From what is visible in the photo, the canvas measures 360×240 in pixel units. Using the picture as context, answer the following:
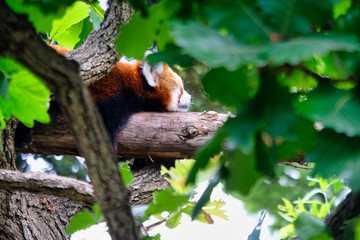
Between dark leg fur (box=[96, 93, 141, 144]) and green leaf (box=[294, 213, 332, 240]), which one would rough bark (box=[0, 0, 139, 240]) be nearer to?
green leaf (box=[294, 213, 332, 240])

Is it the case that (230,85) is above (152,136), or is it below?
below

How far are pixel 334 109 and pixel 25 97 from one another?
469 mm

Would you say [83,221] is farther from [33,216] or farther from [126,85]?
[126,85]

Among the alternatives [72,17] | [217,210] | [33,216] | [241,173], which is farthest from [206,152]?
[33,216]

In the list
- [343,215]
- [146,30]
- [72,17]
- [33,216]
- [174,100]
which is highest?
[72,17]

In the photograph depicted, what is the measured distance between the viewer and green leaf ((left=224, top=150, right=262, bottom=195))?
0.44 m

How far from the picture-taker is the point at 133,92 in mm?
2334

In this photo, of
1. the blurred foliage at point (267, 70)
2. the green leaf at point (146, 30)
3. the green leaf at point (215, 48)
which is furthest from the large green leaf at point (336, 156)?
the green leaf at point (146, 30)

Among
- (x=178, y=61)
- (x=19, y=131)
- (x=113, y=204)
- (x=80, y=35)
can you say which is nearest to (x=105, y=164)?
(x=113, y=204)

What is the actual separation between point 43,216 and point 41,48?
162 centimetres

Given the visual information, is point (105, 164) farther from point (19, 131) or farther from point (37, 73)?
point (19, 131)

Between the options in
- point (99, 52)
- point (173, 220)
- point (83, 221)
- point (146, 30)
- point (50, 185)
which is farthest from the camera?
point (99, 52)

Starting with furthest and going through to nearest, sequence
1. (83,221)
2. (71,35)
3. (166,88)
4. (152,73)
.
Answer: (166,88) → (152,73) → (71,35) → (83,221)

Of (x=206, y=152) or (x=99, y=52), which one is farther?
(x=99, y=52)
